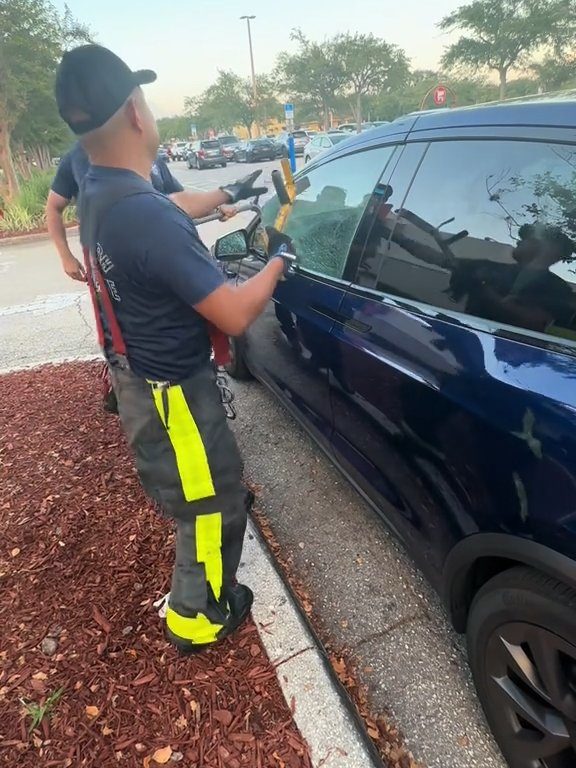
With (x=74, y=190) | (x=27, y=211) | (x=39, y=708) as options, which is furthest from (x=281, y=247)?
(x=27, y=211)

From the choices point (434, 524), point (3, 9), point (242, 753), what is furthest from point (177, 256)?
point (3, 9)

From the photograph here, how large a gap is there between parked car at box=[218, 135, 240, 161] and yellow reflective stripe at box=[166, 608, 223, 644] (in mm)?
39597

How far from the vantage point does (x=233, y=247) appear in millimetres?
2758

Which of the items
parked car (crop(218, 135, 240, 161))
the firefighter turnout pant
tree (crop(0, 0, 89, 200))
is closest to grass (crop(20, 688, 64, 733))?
the firefighter turnout pant

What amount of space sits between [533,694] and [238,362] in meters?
2.96

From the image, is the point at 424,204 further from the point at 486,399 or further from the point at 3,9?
the point at 3,9

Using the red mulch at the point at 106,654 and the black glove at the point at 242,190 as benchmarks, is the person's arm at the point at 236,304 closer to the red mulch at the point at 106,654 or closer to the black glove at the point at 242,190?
the black glove at the point at 242,190

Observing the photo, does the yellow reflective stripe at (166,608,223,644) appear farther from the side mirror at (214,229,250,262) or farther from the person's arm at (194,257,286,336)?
the side mirror at (214,229,250,262)

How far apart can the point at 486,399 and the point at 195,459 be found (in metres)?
0.86

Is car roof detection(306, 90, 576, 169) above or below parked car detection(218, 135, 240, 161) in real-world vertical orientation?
above

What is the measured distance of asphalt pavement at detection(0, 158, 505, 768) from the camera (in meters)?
1.78

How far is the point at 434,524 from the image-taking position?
5.54 ft

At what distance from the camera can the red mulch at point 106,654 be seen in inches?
65.6

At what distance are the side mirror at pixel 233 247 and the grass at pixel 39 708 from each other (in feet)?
5.93
